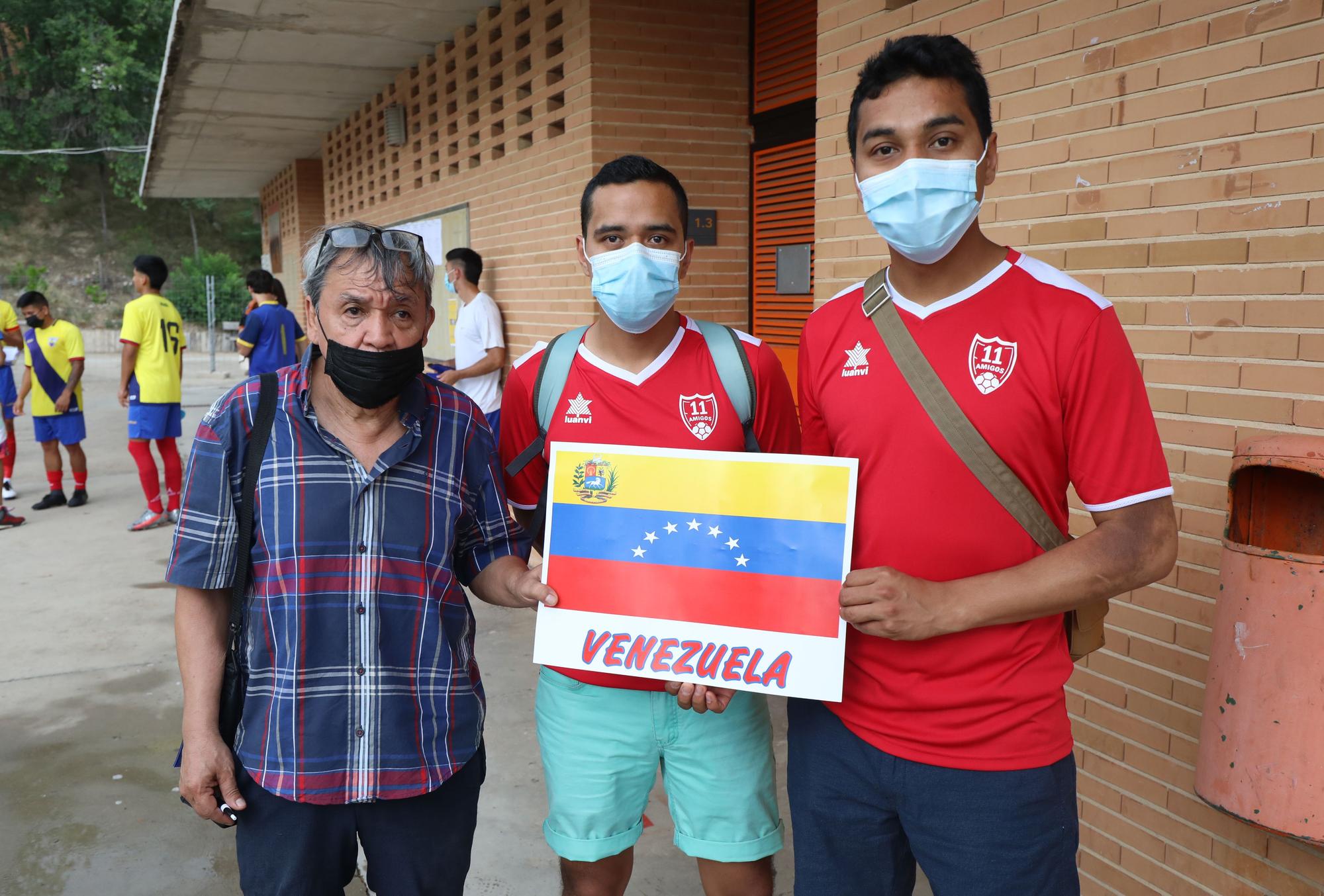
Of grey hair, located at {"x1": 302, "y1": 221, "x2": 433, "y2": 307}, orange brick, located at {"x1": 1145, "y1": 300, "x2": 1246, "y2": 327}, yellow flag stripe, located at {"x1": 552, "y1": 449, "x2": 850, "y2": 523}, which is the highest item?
grey hair, located at {"x1": 302, "y1": 221, "x2": 433, "y2": 307}

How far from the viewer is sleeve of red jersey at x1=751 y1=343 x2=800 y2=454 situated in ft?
7.75

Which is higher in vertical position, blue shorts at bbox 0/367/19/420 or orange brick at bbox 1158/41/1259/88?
orange brick at bbox 1158/41/1259/88

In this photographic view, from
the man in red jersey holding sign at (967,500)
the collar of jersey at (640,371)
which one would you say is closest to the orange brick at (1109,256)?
the man in red jersey holding sign at (967,500)

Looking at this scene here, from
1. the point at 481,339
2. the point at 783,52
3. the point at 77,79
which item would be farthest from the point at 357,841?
the point at 77,79

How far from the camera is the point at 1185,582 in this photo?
2705mm

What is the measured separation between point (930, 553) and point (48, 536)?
343 inches

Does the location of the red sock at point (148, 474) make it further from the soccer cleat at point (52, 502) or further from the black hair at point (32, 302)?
the black hair at point (32, 302)

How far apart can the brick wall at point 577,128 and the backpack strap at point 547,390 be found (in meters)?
3.50

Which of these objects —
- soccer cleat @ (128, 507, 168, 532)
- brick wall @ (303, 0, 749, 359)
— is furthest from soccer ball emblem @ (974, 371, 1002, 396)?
soccer cleat @ (128, 507, 168, 532)

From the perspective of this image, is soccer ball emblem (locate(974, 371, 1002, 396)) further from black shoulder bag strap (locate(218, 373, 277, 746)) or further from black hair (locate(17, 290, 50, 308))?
black hair (locate(17, 290, 50, 308))

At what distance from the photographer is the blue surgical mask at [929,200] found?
5.88 feet

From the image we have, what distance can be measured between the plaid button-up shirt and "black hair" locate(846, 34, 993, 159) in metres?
1.15

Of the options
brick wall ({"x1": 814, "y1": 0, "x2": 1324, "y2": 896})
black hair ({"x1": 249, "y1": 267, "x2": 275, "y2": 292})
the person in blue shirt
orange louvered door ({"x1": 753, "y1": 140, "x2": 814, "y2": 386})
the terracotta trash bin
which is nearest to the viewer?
the terracotta trash bin

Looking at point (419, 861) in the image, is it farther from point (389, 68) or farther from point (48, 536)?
point (389, 68)
